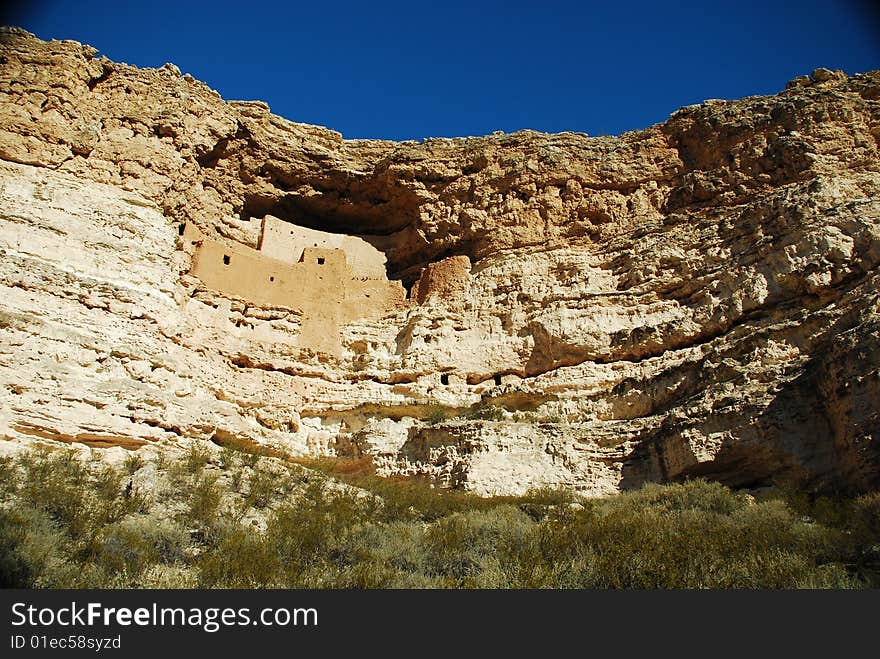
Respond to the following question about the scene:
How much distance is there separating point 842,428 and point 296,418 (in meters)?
10.1

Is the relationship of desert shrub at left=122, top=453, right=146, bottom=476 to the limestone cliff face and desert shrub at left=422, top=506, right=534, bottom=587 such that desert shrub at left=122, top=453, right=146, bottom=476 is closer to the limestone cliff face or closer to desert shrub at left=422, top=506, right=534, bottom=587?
the limestone cliff face

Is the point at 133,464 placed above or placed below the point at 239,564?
above

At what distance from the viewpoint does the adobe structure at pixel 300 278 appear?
56.3ft

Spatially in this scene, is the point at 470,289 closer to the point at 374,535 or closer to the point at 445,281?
the point at 445,281

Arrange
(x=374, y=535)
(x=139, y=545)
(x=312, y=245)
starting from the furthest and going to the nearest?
(x=312, y=245), (x=374, y=535), (x=139, y=545)

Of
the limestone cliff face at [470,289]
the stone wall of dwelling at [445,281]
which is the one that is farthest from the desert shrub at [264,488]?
the stone wall of dwelling at [445,281]

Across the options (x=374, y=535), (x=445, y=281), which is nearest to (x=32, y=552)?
(x=374, y=535)

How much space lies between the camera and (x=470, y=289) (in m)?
A: 18.8

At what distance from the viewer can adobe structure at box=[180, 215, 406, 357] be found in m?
17.2

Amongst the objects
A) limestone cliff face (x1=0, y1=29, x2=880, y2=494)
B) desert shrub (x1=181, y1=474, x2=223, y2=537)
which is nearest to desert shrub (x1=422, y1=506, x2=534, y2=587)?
desert shrub (x1=181, y1=474, x2=223, y2=537)

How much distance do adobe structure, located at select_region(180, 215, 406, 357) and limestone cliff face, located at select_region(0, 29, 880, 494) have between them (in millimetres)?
207

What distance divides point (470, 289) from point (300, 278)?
14.0 feet
